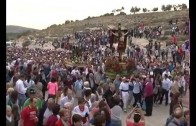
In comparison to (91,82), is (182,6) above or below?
above

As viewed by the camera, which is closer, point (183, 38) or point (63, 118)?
point (63, 118)

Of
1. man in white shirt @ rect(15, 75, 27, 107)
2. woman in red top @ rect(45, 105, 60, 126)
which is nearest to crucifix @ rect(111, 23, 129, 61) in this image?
man in white shirt @ rect(15, 75, 27, 107)

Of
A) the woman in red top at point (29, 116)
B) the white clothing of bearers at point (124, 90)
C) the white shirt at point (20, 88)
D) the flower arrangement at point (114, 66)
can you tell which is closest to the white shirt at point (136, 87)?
the white clothing of bearers at point (124, 90)

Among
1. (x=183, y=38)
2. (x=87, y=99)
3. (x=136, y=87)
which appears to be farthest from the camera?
(x=183, y=38)

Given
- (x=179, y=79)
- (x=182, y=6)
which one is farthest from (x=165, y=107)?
(x=182, y=6)

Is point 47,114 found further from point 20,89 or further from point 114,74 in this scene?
point 114,74

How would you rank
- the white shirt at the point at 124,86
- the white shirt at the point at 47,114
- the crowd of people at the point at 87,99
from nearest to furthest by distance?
the crowd of people at the point at 87,99 < the white shirt at the point at 47,114 < the white shirt at the point at 124,86

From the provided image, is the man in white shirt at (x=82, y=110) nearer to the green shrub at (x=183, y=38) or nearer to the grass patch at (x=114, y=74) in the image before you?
the grass patch at (x=114, y=74)

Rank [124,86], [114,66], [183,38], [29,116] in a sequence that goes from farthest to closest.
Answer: [183,38]
[114,66]
[124,86]
[29,116]

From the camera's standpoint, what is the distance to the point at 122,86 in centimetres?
1550

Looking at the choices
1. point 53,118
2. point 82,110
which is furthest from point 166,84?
point 53,118

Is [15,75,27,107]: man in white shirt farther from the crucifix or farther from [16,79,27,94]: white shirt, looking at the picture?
the crucifix
